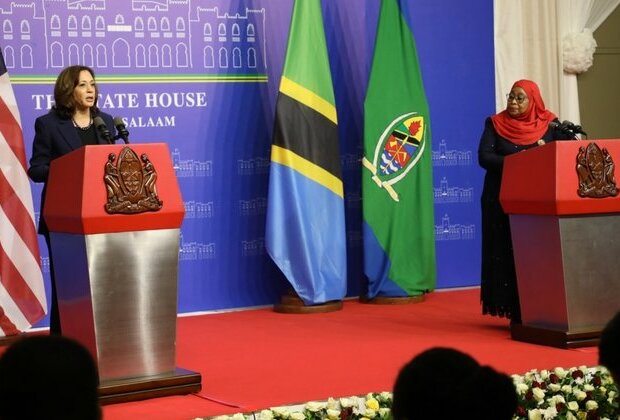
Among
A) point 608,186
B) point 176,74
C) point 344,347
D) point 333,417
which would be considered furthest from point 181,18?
point 333,417

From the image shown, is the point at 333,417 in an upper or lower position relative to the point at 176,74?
lower

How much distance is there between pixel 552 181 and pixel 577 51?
3.68m

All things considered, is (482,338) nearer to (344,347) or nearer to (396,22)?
(344,347)

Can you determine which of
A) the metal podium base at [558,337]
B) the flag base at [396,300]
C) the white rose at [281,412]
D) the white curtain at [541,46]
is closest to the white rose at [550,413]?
the white rose at [281,412]

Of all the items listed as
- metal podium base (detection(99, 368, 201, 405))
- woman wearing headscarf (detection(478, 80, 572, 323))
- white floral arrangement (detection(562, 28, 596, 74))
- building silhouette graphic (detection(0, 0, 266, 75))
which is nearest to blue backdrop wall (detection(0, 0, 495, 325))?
building silhouette graphic (detection(0, 0, 266, 75))

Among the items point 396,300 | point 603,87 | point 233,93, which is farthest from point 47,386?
point 603,87

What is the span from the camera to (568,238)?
18.8ft

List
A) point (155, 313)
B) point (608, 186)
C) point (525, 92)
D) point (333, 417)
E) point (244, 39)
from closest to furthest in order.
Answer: point (333, 417)
point (155, 313)
point (608, 186)
point (525, 92)
point (244, 39)

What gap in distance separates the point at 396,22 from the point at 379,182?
44.9 inches

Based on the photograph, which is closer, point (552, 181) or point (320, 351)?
point (552, 181)

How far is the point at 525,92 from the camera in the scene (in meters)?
6.45

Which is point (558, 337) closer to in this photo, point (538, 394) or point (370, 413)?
point (538, 394)

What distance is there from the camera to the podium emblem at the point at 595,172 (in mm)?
5727

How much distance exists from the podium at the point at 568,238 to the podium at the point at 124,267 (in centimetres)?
200
